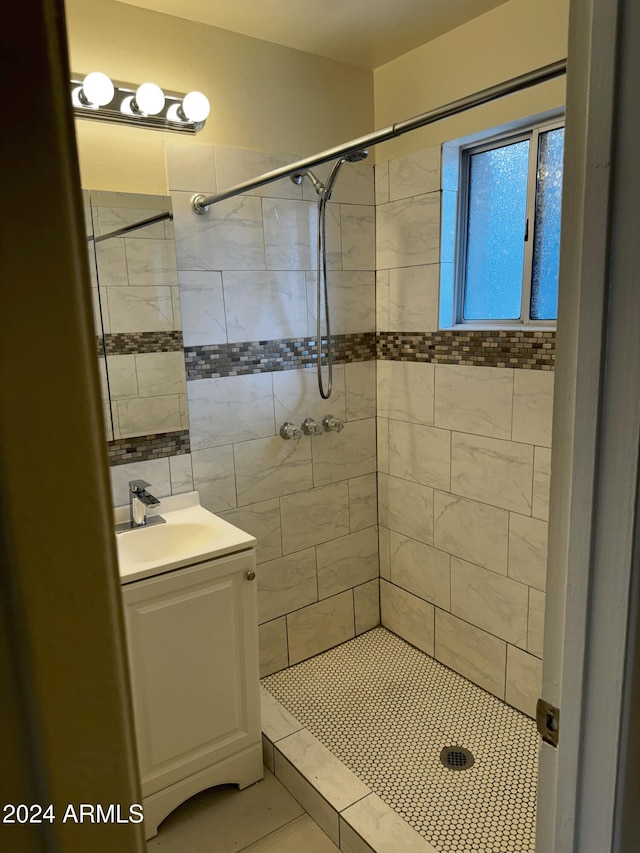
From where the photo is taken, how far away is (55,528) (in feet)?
1.04

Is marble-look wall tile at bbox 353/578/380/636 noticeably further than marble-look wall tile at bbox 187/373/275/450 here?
Yes

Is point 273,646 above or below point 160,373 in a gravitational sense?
below

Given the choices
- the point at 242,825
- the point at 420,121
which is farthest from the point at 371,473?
the point at 420,121

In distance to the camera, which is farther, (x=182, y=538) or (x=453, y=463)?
(x=453, y=463)

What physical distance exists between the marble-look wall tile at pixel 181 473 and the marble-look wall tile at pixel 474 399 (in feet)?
3.51

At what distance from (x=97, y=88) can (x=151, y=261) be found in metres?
0.54

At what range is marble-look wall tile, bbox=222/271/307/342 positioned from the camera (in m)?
2.33

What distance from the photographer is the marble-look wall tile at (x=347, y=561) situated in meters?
2.76

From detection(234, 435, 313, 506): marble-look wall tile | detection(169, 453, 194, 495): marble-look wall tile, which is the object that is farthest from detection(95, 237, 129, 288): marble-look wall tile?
detection(234, 435, 313, 506): marble-look wall tile

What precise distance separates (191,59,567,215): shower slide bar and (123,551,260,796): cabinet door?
1.27m

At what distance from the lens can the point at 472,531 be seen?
2.46 meters

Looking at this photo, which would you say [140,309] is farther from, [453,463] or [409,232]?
[453,463]

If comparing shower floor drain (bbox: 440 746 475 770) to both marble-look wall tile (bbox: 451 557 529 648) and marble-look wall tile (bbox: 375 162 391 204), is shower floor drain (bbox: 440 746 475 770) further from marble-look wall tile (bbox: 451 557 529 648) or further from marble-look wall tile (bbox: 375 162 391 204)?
marble-look wall tile (bbox: 375 162 391 204)

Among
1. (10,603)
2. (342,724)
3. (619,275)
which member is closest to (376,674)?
(342,724)
